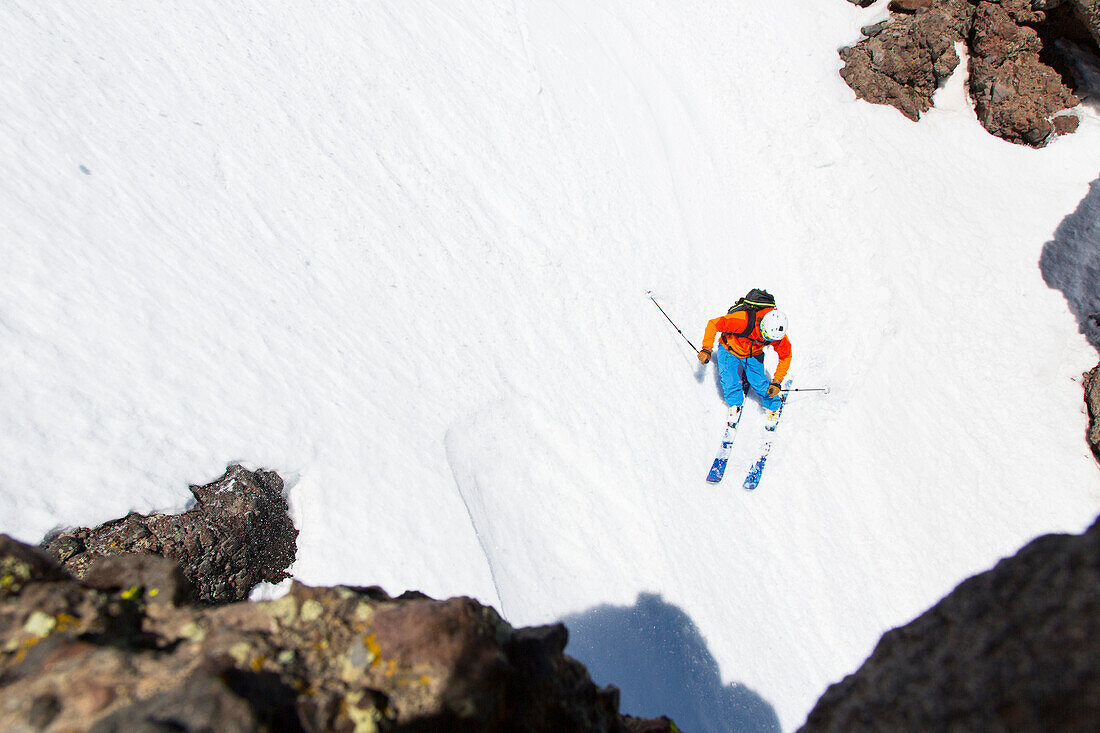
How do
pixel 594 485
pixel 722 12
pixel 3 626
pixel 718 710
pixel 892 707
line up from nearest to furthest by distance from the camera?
1. pixel 3 626
2. pixel 892 707
3. pixel 718 710
4. pixel 594 485
5. pixel 722 12

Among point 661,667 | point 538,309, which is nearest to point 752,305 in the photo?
point 538,309

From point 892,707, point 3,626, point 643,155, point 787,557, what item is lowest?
point 787,557

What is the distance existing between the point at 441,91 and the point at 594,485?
6.87 m

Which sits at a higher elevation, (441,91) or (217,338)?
(441,91)

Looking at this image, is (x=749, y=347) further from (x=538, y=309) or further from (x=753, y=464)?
(x=538, y=309)

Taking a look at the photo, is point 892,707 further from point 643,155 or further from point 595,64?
point 595,64

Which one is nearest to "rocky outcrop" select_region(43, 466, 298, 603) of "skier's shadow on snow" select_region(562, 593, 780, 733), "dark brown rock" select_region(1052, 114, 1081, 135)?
"skier's shadow on snow" select_region(562, 593, 780, 733)

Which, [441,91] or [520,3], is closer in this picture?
[441,91]

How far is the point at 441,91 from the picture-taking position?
9.92 metres

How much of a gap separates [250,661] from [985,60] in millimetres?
18471

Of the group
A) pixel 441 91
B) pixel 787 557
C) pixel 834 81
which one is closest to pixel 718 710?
pixel 787 557

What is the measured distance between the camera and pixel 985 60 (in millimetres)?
14180

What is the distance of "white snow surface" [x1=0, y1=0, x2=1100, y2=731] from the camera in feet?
20.7

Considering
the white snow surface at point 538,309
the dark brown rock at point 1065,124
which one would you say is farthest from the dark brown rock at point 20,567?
the dark brown rock at point 1065,124
